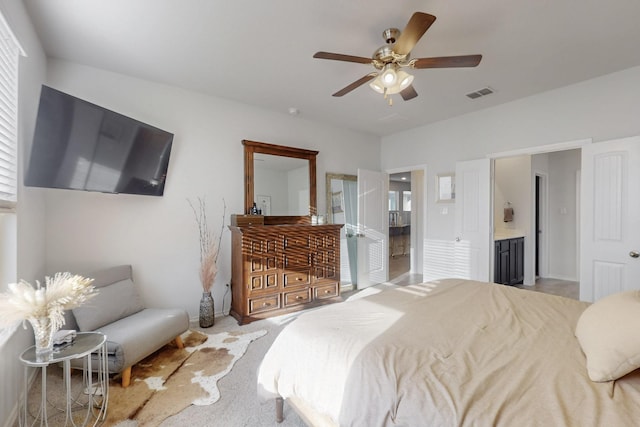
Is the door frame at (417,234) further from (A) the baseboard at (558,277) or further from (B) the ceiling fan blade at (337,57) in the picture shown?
(B) the ceiling fan blade at (337,57)

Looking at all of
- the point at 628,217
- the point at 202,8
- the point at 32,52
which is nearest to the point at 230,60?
the point at 202,8

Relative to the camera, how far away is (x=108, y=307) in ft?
7.85

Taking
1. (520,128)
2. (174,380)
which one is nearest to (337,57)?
(174,380)

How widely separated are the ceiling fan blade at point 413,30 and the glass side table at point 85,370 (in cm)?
258

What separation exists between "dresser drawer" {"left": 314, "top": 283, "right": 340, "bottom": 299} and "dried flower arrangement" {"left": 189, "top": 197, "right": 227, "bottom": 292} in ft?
4.37

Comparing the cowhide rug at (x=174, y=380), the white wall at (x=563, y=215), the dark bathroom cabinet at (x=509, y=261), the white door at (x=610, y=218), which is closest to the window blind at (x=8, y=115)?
the cowhide rug at (x=174, y=380)

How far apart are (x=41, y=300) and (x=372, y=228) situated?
422cm

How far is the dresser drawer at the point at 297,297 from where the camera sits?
352 centimetres

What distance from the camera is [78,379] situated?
2.18 metres

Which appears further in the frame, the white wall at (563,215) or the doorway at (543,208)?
the white wall at (563,215)

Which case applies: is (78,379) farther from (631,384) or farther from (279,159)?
(631,384)

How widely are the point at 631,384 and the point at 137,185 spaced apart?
355 cm

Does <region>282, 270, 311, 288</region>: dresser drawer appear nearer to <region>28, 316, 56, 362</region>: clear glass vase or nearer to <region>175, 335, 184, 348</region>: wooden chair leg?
<region>175, 335, 184, 348</region>: wooden chair leg

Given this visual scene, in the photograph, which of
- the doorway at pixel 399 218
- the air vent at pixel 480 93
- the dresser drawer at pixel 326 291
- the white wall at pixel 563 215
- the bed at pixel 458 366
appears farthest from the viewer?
the doorway at pixel 399 218
